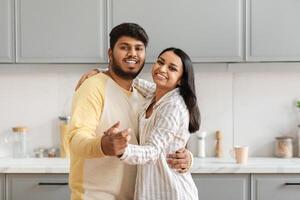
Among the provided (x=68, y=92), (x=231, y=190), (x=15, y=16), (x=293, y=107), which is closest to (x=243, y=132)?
(x=293, y=107)

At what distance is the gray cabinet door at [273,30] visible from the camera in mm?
3072

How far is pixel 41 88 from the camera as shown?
346cm

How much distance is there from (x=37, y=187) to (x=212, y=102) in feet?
4.36

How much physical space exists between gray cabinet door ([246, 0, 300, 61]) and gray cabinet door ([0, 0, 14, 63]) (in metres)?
1.50

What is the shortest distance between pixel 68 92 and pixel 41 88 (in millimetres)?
195

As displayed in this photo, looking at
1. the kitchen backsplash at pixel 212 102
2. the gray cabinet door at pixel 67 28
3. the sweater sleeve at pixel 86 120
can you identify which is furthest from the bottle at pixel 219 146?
the sweater sleeve at pixel 86 120

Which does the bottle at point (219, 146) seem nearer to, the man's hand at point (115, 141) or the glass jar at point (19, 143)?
the glass jar at point (19, 143)

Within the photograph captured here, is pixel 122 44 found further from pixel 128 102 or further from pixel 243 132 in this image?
pixel 243 132

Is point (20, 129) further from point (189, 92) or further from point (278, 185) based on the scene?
point (189, 92)

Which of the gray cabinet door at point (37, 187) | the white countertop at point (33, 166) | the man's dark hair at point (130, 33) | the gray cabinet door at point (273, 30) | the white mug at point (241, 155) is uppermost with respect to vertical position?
the gray cabinet door at point (273, 30)

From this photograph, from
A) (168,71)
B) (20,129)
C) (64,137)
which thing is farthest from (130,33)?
(20,129)

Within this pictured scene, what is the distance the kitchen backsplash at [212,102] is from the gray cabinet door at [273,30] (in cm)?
33

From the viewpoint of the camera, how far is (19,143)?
3420 millimetres

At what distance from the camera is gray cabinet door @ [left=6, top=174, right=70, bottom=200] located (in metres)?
2.88
